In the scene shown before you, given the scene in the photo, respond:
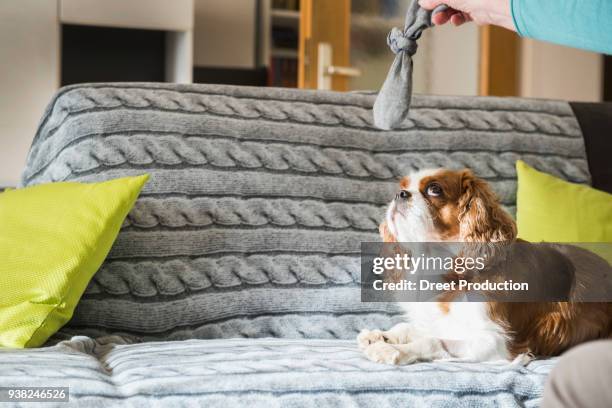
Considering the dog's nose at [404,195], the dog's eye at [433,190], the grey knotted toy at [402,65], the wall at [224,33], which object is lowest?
the dog's nose at [404,195]

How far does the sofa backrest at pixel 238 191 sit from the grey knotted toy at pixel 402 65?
423 millimetres

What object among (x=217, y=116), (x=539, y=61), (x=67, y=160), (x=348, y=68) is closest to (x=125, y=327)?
(x=67, y=160)

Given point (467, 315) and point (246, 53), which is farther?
point (246, 53)

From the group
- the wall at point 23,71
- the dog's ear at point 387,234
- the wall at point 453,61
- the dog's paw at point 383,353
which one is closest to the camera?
the dog's paw at point 383,353

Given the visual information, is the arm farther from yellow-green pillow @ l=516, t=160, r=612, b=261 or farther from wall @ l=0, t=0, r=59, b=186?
wall @ l=0, t=0, r=59, b=186

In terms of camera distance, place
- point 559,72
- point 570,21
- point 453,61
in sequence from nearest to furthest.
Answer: point 570,21
point 453,61
point 559,72

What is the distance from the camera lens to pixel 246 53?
13.7 feet

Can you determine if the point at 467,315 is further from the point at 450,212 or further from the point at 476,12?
the point at 476,12

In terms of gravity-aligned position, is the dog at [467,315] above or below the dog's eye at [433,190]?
below

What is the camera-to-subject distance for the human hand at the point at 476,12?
52.1 inches

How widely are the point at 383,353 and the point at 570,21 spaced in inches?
25.5

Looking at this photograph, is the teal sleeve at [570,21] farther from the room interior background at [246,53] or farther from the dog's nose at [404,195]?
the room interior background at [246,53]

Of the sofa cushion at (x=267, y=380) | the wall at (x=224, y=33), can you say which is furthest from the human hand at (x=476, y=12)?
the wall at (x=224, y=33)

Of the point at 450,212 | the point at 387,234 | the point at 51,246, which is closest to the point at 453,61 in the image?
the point at 387,234
